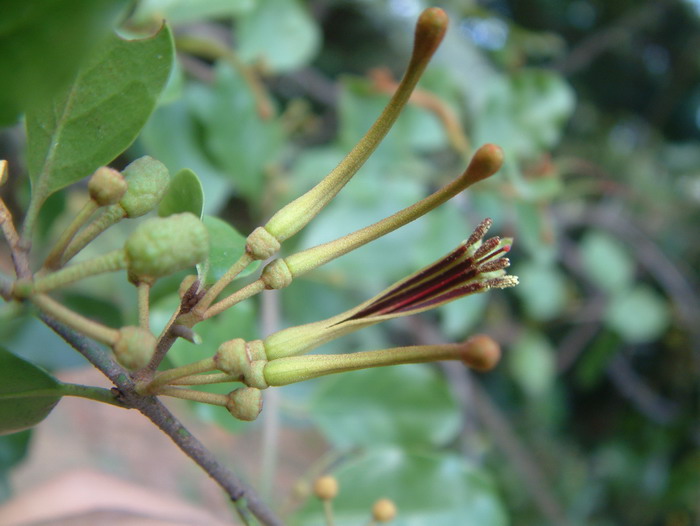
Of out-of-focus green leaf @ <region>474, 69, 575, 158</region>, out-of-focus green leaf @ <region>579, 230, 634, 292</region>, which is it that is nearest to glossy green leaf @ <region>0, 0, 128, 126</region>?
out-of-focus green leaf @ <region>474, 69, 575, 158</region>

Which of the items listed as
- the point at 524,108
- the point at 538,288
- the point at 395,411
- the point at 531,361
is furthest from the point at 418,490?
the point at 531,361

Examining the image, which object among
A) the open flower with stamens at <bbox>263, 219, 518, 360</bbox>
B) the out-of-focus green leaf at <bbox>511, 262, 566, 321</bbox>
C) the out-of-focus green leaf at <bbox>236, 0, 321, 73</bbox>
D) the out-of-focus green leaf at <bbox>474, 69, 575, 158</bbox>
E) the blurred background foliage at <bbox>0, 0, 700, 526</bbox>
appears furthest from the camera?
the out-of-focus green leaf at <bbox>511, 262, 566, 321</bbox>

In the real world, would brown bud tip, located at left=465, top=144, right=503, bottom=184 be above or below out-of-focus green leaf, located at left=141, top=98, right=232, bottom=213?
below

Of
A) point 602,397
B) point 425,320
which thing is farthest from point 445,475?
point 602,397

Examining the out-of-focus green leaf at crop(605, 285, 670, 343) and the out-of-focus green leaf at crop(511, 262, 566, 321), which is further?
the out-of-focus green leaf at crop(605, 285, 670, 343)

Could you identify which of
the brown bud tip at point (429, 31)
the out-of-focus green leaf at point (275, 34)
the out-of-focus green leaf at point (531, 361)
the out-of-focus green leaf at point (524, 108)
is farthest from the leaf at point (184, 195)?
the out-of-focus green leaf at point (531, 361)

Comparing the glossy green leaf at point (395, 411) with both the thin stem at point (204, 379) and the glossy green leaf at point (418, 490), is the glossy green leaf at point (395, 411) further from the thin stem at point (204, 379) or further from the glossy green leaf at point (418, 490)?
the thin stem at point (204, 379)

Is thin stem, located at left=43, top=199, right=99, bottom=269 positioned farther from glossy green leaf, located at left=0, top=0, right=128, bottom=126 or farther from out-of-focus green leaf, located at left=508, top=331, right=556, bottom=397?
out-of-focus green leaf, located at left=508, top=331, right=556, bottom=397
